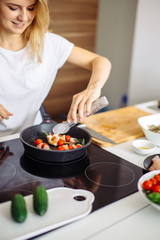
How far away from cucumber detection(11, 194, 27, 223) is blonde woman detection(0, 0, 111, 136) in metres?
0.68

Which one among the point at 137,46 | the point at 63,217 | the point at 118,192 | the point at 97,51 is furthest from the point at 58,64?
the point at 97,51

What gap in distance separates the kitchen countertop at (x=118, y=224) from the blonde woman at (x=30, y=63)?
57 cm

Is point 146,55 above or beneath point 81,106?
beneath

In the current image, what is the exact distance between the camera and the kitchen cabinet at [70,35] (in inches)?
125

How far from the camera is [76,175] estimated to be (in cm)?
106

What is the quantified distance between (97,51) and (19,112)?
230cm

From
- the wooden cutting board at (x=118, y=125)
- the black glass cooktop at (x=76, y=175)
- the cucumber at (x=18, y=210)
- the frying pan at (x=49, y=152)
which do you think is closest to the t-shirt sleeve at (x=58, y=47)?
the wooden cutting board at (x=118, y=125)

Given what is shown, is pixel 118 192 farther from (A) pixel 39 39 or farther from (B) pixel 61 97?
(B) pixel 61 97

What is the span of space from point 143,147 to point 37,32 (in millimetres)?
816

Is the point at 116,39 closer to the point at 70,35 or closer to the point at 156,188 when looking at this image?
the point at 70,35

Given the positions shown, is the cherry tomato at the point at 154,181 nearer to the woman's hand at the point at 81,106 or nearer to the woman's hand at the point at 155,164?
the woman's hand at the point at 155,164

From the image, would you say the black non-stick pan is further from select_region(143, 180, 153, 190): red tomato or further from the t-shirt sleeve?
the t-shirt sleeve

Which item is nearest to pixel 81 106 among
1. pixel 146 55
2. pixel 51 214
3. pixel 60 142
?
pixel 60 142

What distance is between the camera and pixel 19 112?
1.64m
